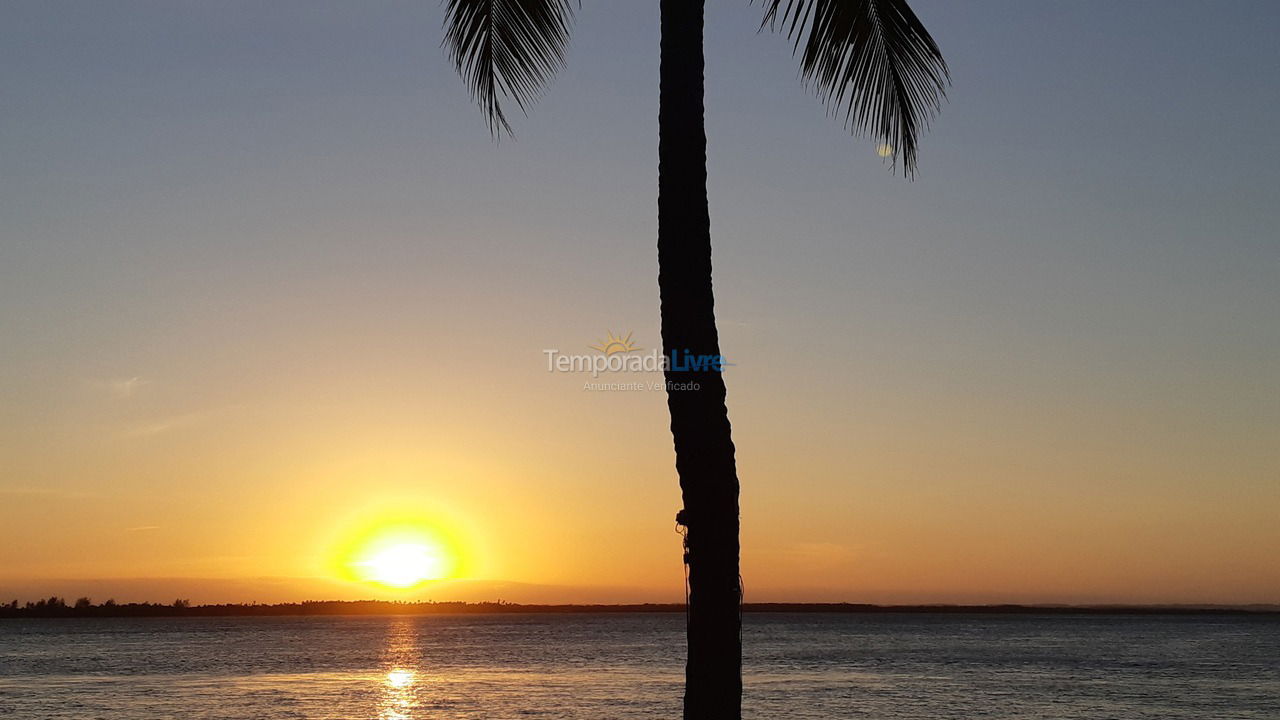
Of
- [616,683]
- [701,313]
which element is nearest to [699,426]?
[701,313]

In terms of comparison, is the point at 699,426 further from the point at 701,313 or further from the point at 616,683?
the point at 616,683

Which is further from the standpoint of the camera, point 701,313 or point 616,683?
point 616,683

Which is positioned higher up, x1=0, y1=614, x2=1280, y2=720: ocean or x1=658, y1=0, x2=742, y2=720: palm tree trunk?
x1=658, y1=0, x2=742, y2=720: palm tree trunk

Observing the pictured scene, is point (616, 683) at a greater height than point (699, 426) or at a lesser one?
lesser

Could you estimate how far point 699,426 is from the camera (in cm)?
646

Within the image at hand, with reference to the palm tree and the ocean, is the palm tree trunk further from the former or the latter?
the ocean

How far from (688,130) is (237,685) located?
5550 centimetres

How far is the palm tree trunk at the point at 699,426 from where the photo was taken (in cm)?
637

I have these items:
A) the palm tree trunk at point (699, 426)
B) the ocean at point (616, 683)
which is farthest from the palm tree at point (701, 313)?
the ocean at point (616, 683)

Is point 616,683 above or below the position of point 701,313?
below

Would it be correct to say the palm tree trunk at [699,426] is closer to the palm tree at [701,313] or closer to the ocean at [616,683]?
the palm tree at [701,313]

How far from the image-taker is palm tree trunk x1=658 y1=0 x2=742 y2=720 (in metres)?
6.37

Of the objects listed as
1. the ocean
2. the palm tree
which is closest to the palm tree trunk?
the palm tree

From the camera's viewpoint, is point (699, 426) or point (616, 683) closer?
point (699, 426)
